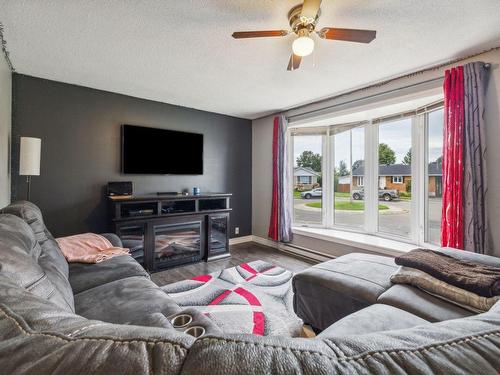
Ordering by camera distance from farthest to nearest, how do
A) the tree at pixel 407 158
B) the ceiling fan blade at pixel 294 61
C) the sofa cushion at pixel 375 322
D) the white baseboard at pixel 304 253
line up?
the white baseboard at pixel 304 253 → the tree at pixel 407 158 → the ceiling fan blade at pixel 294 61 → the sofa cushion at pixel 375 322

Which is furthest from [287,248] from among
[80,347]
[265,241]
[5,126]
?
[80,347]

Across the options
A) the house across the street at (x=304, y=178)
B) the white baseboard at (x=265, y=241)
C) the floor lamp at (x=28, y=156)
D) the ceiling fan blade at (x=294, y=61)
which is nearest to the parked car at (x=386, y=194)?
the house across the street at (x=304, y=178)

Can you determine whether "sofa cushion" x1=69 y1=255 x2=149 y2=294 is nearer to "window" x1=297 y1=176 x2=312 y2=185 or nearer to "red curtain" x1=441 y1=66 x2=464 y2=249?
"red curtain" x1=441 y1=66 x2=464 y2=249

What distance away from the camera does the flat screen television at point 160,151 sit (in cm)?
337

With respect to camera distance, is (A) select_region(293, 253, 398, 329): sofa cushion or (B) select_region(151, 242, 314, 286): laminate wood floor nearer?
(A) select_region(293, 253, 398, 329): sofa cushion

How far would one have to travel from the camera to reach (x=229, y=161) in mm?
4480

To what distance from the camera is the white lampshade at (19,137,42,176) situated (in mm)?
2332

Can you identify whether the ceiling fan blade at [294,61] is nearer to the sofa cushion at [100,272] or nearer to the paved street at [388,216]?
the sofa cushion at [100,272]

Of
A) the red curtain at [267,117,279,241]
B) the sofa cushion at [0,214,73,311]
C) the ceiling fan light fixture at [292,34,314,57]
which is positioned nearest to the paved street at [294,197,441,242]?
the red curtain at [267,117,279,241]

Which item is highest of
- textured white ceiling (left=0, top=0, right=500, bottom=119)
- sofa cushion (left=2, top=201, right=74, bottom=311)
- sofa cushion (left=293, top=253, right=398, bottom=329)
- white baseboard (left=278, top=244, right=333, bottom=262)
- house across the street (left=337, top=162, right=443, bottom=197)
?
textured white ceiling (left=0, top=0, right=500, bottom=119)

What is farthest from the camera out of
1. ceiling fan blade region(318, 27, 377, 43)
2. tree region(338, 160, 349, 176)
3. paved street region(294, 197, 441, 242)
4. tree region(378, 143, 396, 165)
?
tree region(338, 160, 349, 176)

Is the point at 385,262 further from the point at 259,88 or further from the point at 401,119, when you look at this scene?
the point at 259,88

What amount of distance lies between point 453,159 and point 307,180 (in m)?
2.18

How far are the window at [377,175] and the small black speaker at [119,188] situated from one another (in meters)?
2.68
